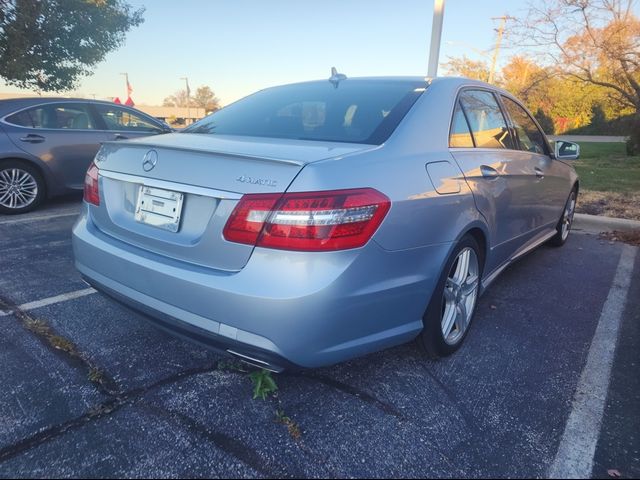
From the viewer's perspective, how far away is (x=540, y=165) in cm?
383

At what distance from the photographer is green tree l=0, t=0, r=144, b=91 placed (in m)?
12.2

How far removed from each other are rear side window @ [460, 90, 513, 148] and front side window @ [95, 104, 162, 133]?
5.38m

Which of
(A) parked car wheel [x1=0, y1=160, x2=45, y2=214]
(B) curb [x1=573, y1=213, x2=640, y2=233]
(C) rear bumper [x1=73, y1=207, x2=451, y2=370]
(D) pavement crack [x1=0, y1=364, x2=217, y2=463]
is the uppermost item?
(C) rear bumper [x1=73, y1=207, x2=451, y2=370]

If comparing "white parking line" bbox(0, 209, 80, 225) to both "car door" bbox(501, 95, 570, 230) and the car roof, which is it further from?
"car door" bbox(501, 95, 570, 230)

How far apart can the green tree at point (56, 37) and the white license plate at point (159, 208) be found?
1308 cm

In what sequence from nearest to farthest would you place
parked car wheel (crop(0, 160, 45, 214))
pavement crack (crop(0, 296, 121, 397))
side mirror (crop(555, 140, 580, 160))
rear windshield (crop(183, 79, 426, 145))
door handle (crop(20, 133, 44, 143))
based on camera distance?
pavement crack (crop(0, 296, 121, 397)), rear windshield (crop(183, 79, 426, 145)), side mirror (crop(555, 140, 580, 160)), parked car wheel (crop(0, 160, 45, 214)), door handle (crop(20, 133, 44, 143))

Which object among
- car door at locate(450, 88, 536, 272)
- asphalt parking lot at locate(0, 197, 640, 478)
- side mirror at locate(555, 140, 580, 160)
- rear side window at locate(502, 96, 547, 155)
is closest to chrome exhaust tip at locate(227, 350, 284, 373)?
asphalt parking lot at locate(0, 197, 640, 478)

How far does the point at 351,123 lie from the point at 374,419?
147 centimetres

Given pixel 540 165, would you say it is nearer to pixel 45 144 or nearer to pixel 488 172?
pixel 488 172

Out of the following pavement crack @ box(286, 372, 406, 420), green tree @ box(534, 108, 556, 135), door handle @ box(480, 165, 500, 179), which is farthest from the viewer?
green tree @ box(534, 108, 556, 135)

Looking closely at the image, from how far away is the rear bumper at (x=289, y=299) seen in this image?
1.77m

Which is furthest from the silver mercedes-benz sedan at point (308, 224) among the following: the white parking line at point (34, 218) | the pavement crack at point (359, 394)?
the white parking line at point (34, 218)

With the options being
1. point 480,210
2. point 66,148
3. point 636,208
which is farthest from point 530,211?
point 66,148

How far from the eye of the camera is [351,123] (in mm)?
2457
